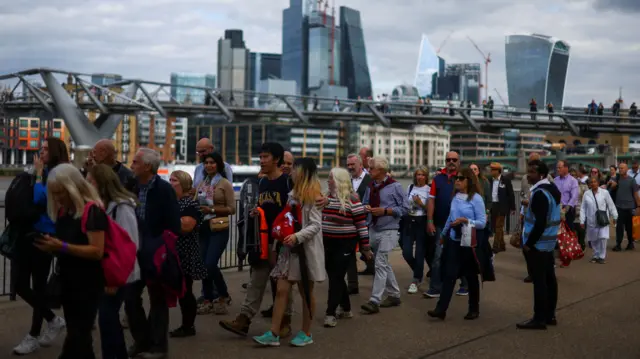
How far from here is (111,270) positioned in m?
4.50

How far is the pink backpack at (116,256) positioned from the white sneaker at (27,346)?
1.58 m

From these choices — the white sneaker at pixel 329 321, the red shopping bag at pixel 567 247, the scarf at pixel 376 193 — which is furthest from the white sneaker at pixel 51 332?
the red shopping bag at pixel 567 247

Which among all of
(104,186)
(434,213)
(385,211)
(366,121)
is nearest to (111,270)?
(104,186)

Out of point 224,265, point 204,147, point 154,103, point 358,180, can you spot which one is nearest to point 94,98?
point 154,103

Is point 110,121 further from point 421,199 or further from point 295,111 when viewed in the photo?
point 421,199

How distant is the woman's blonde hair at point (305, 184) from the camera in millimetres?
6023

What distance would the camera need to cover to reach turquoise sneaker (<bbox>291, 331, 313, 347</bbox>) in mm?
6086

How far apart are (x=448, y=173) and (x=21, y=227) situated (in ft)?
16.7

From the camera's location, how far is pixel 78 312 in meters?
4.42

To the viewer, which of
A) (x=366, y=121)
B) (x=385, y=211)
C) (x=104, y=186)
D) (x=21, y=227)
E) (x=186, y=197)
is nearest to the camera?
(x=104, y=186)

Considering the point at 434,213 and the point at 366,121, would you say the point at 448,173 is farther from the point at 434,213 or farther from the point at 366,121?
the point at 366,121

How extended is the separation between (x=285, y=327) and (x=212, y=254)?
120cm

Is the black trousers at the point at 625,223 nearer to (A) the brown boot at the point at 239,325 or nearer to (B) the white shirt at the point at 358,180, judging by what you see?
(B) the white shirt at the point at 358,180

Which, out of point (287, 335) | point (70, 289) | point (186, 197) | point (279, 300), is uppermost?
point (186, 197)
